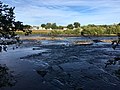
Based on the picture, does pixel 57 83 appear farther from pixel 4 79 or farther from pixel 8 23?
pixel 8 23

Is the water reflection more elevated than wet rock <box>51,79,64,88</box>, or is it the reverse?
the water reflection

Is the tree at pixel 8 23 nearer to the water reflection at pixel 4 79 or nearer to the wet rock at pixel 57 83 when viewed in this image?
the water reflection at pixel 4 79

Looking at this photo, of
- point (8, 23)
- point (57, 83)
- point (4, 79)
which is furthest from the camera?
point (57, 83)

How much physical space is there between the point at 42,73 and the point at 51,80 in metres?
3.79

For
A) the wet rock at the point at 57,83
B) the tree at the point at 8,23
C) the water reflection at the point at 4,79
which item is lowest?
the wet rock at the point at 57,83

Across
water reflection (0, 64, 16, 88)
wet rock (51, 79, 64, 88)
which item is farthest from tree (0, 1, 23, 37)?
wet rock (51, 79, 64, 88)

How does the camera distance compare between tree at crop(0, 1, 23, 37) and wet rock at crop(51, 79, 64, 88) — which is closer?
tree at crop(0, 1, 23, 37)

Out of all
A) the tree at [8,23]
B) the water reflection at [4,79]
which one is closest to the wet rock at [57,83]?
the water reflection at [4,79]

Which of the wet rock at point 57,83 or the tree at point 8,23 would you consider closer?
the tree at point 8,23

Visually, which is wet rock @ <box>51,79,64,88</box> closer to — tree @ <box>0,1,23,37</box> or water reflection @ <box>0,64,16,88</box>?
water reflection @ <box>0,64,16,88</box>

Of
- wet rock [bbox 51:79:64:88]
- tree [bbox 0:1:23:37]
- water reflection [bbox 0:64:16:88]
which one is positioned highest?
tree [bbox 0:1:23:37]

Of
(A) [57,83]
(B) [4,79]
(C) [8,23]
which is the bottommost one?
(A) [57,83]

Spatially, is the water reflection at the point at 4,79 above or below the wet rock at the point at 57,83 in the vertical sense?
above

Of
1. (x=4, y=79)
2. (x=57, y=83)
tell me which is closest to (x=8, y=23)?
(x=4, y=79)
